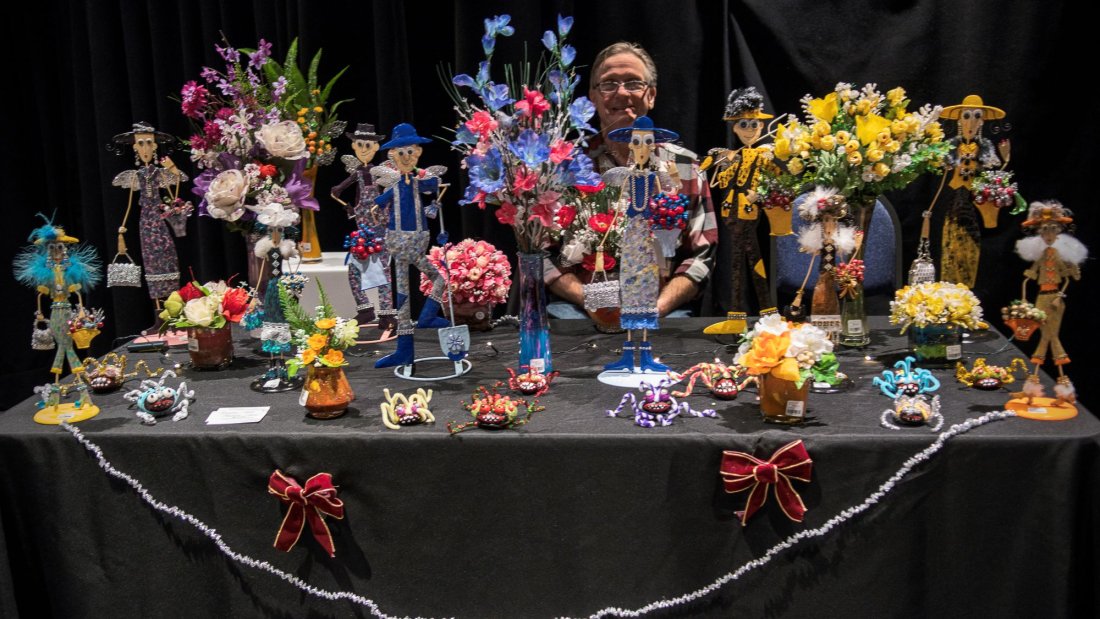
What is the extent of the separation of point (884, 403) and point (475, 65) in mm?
2635

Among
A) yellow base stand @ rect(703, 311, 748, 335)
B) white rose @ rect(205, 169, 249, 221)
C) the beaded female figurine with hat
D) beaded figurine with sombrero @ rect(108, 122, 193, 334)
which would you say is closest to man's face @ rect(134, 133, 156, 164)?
beaded figurine with sombrero @ rect(108, 122, 193, 334)

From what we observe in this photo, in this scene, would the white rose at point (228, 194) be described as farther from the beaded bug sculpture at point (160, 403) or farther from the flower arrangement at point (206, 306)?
the beaded bug sculpture at point (160, 403)

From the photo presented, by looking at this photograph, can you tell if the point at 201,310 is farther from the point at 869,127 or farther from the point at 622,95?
the point at 869,127

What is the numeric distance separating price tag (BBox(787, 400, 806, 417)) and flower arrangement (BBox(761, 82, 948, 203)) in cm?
87

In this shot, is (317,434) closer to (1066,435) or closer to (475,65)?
(1066,435)

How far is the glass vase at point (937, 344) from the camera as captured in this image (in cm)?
258

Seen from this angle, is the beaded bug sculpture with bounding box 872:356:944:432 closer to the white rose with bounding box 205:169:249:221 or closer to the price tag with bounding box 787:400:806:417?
the price tag with bounding box 787:400:806:417

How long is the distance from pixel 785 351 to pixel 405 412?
1015 millimetres

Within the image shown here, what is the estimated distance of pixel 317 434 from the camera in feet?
7.27

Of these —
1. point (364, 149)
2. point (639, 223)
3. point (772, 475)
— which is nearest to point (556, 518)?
point (772, 475)

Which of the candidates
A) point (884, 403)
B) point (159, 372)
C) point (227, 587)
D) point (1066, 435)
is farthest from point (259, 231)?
point (1066, 435)

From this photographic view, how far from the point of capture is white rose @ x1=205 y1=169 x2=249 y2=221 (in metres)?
2.69

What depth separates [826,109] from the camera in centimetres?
273

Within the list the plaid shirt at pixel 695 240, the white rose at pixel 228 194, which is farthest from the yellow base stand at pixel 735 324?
the white rose at pixel 228 194
